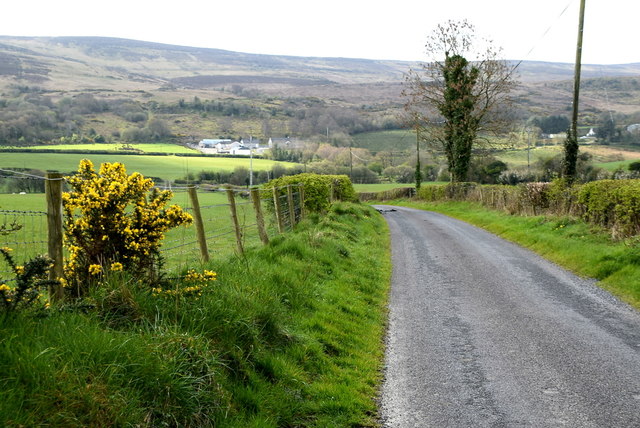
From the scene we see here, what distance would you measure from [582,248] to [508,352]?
28.0 ft

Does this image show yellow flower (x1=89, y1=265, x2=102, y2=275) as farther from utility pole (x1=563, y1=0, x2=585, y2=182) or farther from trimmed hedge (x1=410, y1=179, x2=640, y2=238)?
utility pole (x1=563, y1=0, x2=585, y2=182)

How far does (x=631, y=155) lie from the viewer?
80.6 m

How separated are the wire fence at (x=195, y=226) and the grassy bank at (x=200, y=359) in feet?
2.83

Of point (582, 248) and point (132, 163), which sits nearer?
point (582, 248)

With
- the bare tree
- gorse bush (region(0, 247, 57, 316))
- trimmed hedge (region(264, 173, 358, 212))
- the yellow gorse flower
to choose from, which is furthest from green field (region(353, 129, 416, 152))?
gorse bush (region(0, 247, 57, 316))

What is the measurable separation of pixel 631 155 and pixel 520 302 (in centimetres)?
8246

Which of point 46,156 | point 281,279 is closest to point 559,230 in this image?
point 281,279

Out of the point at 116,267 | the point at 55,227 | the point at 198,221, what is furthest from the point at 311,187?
the point at 55,227

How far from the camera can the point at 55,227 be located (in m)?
5.59

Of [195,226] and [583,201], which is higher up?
[195,226]

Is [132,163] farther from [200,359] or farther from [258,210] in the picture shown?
[200,359]

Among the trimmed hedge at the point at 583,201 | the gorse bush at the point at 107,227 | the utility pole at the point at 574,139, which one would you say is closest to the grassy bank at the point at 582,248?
the trimmed hedge at the point at 583,201

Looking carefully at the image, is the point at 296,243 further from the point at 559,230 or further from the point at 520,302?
the point at 559,230

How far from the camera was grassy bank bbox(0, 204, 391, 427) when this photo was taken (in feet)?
12.4
